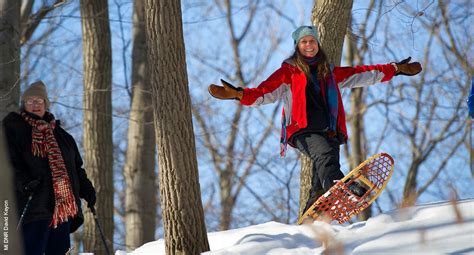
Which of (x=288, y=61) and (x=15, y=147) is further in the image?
(x=288, y=61)

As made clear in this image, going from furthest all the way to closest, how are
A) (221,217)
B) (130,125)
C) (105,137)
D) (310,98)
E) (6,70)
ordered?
(221,217) < (130,125) < (105,137) < (6,70) < (310,98)

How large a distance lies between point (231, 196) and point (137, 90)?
7.39 m

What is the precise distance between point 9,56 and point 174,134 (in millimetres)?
2559

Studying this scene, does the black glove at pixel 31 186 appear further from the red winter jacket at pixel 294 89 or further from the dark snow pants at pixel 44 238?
the red winter jacket at pixel 294 89

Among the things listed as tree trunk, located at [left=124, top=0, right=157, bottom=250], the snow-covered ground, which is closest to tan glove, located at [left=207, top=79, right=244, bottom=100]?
the snow-covered ground

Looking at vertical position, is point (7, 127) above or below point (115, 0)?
below

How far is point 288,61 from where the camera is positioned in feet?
19.3

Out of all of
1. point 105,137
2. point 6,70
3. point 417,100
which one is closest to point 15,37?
point 6,70

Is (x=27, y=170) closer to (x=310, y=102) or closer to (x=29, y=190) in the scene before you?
(x=29, y=190)

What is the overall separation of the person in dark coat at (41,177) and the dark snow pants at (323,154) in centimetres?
166

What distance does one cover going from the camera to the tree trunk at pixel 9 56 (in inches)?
276

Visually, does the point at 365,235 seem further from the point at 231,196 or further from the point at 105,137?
the point at 231,196

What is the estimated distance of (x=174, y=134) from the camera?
17.3ft

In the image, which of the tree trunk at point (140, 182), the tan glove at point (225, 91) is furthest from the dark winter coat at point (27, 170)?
the tree trunk at point (140, 182)
